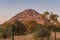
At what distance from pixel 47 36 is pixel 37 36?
5.24ft

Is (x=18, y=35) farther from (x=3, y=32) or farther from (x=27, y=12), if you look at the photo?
(x=27, y=12)

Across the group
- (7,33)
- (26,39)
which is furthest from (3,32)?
(26,39)

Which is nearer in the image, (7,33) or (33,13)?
(7,33)

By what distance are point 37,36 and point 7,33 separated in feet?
11.7

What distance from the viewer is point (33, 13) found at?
15325cm

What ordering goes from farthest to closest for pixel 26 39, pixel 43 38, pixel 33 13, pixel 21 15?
pixel 33 13, pixel 21 15, pixel 26 39, pixel 43 38

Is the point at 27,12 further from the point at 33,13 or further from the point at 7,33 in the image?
the point at 7,33

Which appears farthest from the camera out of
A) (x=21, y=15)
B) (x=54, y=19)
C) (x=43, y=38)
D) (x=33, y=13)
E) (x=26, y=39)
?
(x=33, y=13)

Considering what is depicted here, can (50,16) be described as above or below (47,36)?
above

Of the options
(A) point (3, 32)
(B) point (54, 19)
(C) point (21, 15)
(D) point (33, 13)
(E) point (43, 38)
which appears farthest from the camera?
(D) point (33, 13)

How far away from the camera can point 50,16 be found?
39969 millimetres

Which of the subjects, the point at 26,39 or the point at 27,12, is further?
the point at 27,12

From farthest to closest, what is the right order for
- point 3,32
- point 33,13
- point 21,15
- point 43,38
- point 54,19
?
point 33,13
point 21,15
point 54,19
point 43,38
point 3,32

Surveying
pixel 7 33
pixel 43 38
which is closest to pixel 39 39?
pixel 43 38
